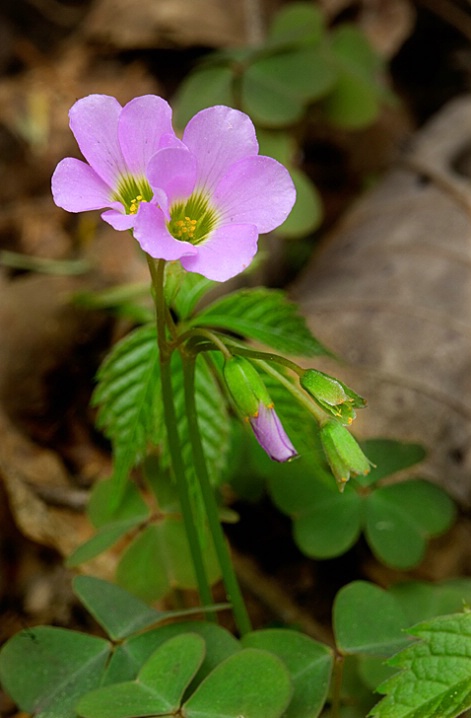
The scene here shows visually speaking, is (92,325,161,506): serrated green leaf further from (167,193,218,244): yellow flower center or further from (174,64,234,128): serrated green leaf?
(174,64,234,128): serrated green leaf

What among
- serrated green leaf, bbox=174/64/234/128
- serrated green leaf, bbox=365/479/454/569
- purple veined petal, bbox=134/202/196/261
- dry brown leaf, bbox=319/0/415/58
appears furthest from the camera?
dry brown leaf, bbox=319/0/415/58

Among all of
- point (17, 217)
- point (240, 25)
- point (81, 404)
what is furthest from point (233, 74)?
point (81, 404)

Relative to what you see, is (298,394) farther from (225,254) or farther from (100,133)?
(100,133)

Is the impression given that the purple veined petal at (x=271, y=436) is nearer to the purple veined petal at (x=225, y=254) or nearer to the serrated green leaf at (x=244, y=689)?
the purple veined petal at (x=225, y=254)

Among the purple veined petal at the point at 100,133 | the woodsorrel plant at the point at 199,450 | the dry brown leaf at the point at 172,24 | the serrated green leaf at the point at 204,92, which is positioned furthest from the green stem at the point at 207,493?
the dry brown leaf at the point at 172,24

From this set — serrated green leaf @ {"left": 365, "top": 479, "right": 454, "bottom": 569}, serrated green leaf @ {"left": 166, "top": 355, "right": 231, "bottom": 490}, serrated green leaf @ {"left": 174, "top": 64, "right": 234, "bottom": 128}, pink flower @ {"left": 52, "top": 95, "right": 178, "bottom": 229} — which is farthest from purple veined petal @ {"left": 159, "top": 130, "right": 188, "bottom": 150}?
serrated green leaf @ {"left": 174, "top": 64, "right": 234, "bottom": 128}

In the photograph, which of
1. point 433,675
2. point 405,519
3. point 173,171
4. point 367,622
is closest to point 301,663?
point 367,622
